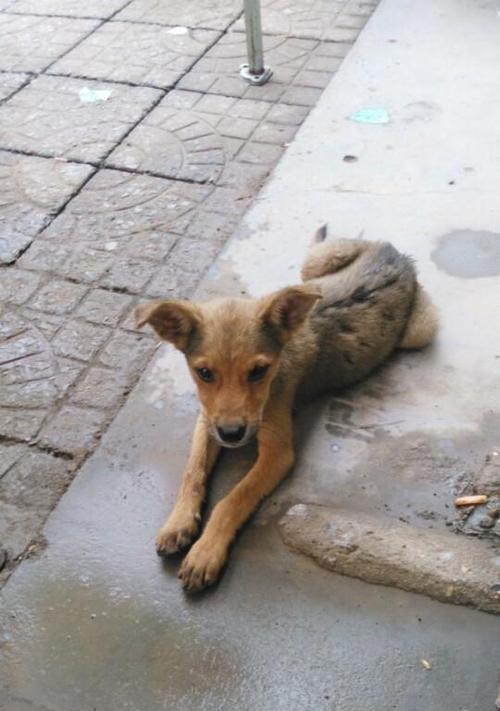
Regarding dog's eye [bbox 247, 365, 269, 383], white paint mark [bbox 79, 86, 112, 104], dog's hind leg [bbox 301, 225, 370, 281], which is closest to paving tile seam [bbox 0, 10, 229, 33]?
white paint mark [bbox 79, 86, 112, 104]

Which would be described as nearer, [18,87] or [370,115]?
[370,115]

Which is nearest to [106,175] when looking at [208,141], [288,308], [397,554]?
[208,141]

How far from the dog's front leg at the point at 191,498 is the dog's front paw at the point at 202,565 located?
0.11 meters

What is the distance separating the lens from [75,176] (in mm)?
6066

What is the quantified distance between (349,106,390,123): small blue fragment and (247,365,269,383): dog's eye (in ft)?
12.1

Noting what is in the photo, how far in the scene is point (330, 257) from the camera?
4516 millimetres

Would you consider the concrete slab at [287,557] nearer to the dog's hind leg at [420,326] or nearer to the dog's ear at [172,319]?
the dog's hind leg at [420,326]

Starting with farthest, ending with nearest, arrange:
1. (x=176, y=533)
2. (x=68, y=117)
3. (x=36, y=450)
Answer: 1. (x=68, y=117)
2. (x=36, y=450)
3. (x=176, y=533)

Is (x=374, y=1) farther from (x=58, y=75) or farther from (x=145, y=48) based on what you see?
(x=58, y=75)

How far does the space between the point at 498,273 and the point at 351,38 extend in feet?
12.8

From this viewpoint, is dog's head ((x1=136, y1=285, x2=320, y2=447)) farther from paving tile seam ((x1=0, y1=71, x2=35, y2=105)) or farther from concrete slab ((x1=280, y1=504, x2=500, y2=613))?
paving tile seam ((x1=0, y1=71, x2=35, y2=105))

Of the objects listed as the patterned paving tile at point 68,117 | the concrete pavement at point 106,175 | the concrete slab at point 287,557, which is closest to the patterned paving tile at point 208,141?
the concrete pavement at point 106,175

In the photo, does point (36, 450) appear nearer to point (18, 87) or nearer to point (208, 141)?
point (208, 141)

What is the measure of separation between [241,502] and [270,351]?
735mm
